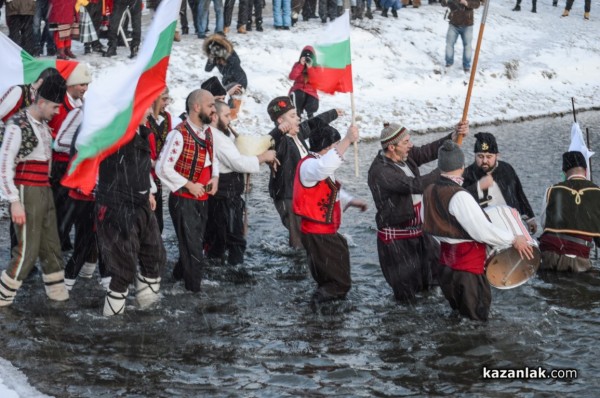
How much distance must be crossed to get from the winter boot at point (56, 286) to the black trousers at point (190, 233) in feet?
3.67

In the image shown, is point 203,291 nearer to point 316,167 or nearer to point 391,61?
point 316,167

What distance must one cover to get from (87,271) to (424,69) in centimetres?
1554

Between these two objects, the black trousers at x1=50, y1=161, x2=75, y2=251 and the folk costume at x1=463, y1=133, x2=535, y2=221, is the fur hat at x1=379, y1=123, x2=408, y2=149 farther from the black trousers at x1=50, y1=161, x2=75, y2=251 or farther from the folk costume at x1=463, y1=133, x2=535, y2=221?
the black trousers at x1=50, y1=161, x2=75, y2=251

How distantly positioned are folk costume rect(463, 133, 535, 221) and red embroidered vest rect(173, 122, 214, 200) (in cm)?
251

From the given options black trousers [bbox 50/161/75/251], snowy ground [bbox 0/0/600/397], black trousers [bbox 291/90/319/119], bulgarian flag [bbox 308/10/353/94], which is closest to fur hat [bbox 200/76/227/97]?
bulgarian flag [bbox 308/10/353/94]

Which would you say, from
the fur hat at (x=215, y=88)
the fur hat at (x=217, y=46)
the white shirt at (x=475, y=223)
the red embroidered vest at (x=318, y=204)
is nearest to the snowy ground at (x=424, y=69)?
the fur hat at (x=217, y=46)

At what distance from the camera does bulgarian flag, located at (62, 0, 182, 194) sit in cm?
770

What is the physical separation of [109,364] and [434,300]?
3199mm

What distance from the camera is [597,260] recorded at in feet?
35.2

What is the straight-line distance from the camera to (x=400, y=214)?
354 inches

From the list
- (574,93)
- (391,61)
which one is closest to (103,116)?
(391,61)

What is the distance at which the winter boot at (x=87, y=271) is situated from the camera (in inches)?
390

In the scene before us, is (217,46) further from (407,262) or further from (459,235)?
(459,235)

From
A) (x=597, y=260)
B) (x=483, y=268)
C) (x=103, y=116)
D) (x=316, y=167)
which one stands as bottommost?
(x=597, y=260)
